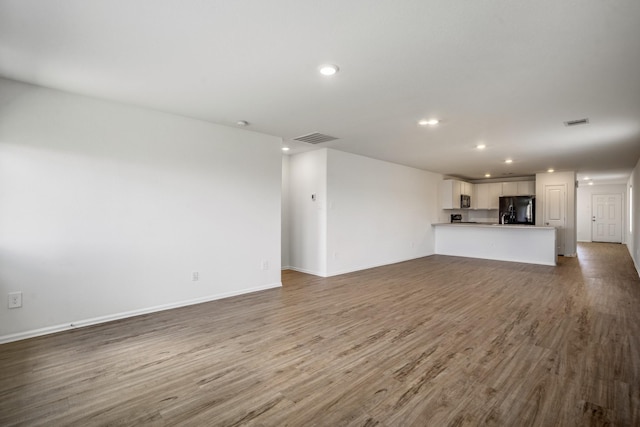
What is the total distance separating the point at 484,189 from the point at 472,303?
7134mm

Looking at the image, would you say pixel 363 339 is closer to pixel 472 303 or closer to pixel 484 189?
pixel 472 303

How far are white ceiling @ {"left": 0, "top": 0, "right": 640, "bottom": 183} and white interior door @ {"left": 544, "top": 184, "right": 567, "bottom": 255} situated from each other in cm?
506

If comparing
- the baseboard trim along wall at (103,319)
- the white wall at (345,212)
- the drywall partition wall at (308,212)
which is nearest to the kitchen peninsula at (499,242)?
the white wall at (345,212)

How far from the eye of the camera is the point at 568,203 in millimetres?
8445

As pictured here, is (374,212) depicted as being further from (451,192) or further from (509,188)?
(509,188)

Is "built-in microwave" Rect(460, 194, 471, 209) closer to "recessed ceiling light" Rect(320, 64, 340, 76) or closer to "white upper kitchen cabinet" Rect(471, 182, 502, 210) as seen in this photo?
"white upper kitchen cabinet" Rect(471, 182, 502, 210)

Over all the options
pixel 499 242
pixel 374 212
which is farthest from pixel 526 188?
pixel 374 212

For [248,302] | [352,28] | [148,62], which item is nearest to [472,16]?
[352,28]

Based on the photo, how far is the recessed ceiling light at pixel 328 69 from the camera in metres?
2.54

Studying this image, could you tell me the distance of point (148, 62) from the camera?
2510 millimetres

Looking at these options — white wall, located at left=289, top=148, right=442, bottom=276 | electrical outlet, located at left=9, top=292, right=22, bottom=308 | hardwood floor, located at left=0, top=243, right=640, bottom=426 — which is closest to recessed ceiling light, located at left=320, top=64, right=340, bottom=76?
hardwood floor, located at left=0, top=243, right=640, bottom=426

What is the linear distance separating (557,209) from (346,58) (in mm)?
8962

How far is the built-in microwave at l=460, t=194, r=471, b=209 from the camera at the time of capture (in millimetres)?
9516

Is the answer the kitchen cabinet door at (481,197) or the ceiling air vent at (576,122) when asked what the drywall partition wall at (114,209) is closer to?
the ceiling air vent at (576,122)
